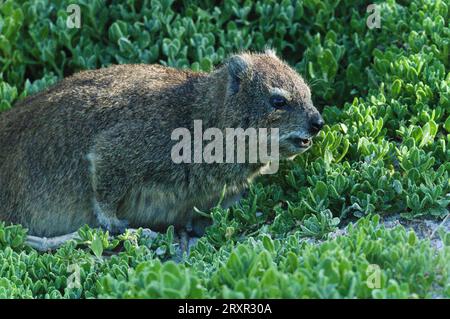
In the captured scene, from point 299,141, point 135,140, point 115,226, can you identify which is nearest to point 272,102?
point 299,141

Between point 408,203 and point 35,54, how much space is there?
5.11 m

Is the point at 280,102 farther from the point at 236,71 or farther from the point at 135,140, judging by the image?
the point at 135,140

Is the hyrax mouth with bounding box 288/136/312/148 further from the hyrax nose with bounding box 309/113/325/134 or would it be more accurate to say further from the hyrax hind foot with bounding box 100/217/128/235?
the hyrax hind foot with bounding box 100/217/128/235

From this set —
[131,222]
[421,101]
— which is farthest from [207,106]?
[421,101]

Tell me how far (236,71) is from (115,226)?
1826 mm

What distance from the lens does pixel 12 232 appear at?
26.6 ft

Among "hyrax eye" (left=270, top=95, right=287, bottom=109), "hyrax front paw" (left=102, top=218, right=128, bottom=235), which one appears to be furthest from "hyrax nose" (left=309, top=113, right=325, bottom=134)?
"hyrax front paw" (left=102, top=218, right=128, bottom=235)

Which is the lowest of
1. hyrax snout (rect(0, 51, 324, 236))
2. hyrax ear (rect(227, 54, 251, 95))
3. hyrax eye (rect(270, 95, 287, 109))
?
hyrax snout (rect(0, 51, 324, 236))

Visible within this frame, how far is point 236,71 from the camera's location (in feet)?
26.9

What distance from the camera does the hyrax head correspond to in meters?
7.99

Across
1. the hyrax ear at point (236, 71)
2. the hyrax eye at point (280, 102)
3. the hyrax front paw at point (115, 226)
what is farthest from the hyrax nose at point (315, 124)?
the hyrax front paw at point (115, 226)

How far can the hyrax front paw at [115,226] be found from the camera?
8.28m
